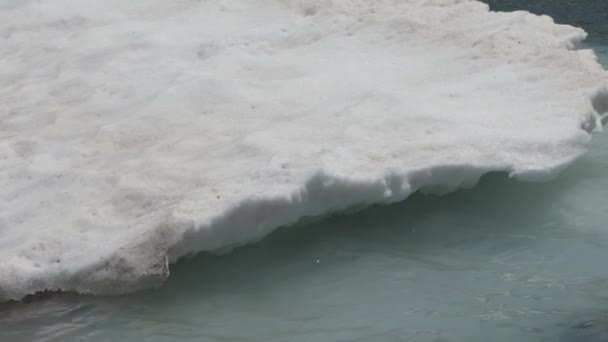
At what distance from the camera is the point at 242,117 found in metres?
4.13

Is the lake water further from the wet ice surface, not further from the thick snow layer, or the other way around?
the thick snow layer

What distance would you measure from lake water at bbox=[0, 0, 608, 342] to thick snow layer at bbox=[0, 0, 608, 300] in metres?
0.12

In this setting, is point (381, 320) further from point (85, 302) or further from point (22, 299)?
point (22, 299)

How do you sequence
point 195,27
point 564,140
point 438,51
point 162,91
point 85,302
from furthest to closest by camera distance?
point 195,27 < point 438,51 < point 162,91 < point 564,140 < point 85,302

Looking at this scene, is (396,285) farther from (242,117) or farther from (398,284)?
(242,117)

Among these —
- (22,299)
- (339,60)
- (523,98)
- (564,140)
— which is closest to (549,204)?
(564,140)

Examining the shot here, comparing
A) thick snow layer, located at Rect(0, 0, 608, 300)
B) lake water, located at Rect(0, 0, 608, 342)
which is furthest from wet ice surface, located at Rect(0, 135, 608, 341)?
thick snow layer, located at Rect(0, 0, 608, 300)

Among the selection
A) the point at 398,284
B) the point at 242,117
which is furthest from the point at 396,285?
the point at 242,117

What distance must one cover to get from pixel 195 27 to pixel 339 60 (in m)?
0.95

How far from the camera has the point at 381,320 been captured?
119 inches

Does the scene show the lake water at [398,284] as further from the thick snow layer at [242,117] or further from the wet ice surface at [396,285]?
the thick snow layer at [242,117]

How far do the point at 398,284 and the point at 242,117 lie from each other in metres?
1.22

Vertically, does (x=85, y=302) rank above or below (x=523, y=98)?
below

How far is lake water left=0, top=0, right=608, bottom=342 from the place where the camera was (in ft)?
9.77
